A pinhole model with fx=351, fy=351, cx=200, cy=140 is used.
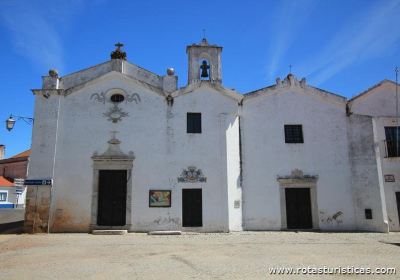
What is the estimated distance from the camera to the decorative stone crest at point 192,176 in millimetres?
16609

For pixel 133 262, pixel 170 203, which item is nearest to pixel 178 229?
pixel 170 203

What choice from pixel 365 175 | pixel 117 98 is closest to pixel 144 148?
pixel 117 98

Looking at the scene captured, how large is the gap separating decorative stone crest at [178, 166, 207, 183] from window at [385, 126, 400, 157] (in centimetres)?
1001

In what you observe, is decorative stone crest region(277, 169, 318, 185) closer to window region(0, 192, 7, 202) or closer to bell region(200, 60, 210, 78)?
→ bell region(200, 60, 210, 78)

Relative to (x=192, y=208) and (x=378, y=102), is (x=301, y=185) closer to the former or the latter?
(x=192, y=208)

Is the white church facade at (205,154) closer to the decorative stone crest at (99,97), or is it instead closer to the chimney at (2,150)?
the decorative stone crest at (99,97)

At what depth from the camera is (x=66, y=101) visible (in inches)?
668

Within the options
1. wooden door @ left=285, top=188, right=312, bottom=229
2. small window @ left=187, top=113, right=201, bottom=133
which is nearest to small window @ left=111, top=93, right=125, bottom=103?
small window @ left=187, top=113, right=201, bottom=133

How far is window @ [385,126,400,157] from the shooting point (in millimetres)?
18469

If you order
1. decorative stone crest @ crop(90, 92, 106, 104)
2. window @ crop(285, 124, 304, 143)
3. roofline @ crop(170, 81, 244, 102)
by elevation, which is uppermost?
roofline @ crop(170, 81, 244, 102)

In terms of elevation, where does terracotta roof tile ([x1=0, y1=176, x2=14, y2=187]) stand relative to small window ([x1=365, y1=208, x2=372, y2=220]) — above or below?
above

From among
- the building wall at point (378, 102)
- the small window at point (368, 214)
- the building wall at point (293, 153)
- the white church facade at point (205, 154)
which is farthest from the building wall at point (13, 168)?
the small window at point (368, 214)

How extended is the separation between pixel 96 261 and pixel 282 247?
5.84m

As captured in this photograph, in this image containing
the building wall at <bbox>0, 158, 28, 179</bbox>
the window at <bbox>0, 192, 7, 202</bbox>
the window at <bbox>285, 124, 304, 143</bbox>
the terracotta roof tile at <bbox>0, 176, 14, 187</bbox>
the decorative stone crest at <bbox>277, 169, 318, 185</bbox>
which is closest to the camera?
the decorative stone crest at <bbox>277, 169, 318, 185</bbox>
